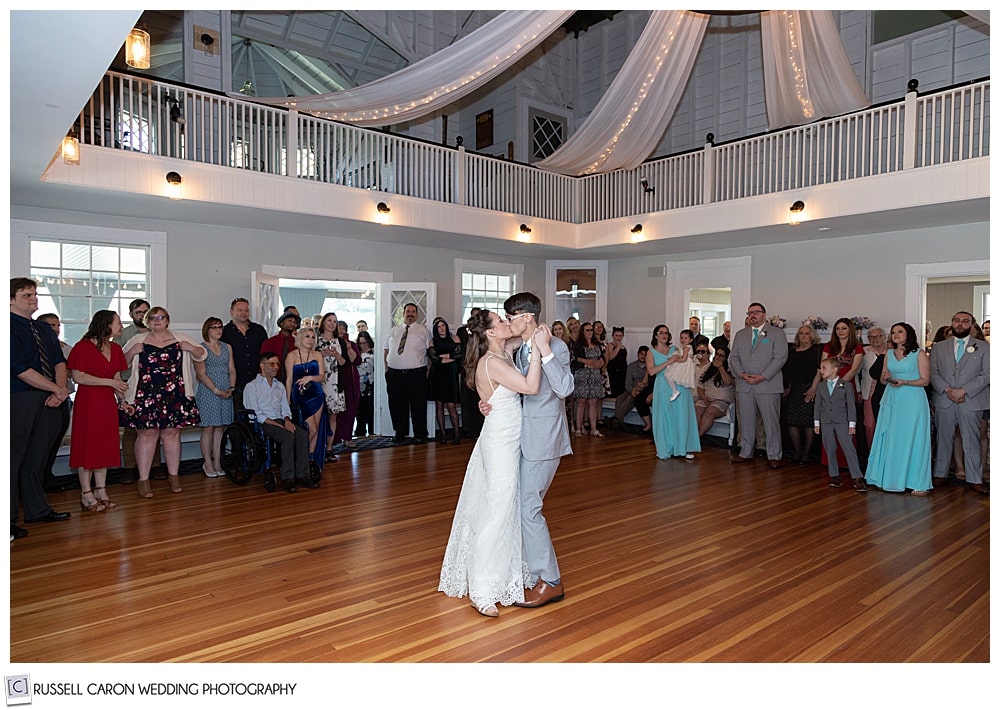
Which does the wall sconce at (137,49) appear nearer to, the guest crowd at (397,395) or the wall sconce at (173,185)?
the guest crowd at (397,395)

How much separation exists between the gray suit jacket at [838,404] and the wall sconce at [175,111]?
6229mm

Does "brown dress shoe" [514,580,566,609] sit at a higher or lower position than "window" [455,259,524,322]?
lower

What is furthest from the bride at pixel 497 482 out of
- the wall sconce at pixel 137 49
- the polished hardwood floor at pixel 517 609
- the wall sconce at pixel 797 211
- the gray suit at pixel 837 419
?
the wall sconce at pixel 797 211

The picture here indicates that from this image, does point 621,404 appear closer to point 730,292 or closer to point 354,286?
point 730,292

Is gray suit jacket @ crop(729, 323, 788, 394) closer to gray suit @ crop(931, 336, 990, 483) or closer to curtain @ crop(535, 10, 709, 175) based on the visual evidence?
gray suit @ crop(931, 336, 990, 483)

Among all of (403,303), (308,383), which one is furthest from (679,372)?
(308,383)

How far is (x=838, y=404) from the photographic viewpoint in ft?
20.4

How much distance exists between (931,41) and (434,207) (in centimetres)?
646

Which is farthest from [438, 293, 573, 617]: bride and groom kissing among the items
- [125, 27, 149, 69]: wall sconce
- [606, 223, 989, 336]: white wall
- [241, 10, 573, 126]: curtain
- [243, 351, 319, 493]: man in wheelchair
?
[606, 223, 989, 336]: white wall

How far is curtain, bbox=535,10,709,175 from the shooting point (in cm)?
693

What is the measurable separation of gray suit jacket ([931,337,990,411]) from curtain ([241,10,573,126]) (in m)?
4.37

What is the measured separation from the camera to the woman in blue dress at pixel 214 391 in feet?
21.0

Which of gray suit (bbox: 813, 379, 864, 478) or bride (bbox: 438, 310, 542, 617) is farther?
gray suit (bbox: 813, 379, 864, 478)
